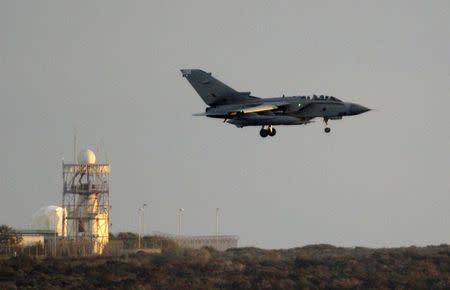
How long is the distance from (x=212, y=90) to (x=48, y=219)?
73.2ft

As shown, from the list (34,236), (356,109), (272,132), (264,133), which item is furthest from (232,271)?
(34,236)

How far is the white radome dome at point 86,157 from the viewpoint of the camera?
121m

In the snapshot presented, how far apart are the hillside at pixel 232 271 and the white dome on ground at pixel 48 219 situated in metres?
20.7

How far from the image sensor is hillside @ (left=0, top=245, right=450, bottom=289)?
314 ft

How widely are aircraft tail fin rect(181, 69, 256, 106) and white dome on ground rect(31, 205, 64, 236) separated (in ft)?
60.7

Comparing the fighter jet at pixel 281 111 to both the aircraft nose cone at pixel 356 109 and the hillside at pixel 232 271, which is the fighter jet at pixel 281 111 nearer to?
the aircraft nose cone at pixel 356 109

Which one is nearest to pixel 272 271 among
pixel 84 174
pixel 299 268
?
pixel 299 268

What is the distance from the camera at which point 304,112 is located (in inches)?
4237

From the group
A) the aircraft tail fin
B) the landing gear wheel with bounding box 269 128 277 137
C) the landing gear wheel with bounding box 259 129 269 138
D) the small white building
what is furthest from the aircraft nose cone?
the small white building

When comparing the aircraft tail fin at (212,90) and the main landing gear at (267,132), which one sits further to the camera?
the aircraft tail fin at (212,90)

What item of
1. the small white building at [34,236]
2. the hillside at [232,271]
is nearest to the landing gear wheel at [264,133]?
the hillside at [232,271]

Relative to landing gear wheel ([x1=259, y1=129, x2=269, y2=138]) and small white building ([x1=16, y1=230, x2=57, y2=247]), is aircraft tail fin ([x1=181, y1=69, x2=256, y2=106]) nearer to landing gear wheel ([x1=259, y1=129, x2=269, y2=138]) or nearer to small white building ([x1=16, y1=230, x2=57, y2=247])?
landing gear wheel ([x1=259, y1=129, x2=269, y2=138])

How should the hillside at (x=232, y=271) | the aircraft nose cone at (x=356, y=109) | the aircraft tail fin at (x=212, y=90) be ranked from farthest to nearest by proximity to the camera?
1. the aircraft tail fin at (x=212, y=90)
2. the aircraft nose cone at (x=356, y=109)
3. the hillside at (x=232, y=271)

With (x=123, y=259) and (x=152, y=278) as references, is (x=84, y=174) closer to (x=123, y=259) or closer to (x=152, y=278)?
(x=123, y=259)
